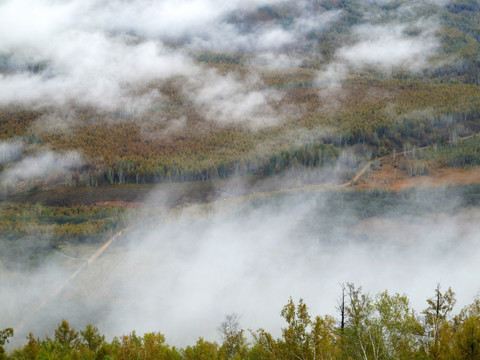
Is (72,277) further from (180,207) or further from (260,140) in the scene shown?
(260,140)

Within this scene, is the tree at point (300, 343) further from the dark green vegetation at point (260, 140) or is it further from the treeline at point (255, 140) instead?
the treeline at point (255, 140)

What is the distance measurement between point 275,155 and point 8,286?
313 ft

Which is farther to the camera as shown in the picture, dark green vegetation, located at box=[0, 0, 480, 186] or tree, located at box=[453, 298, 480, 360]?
dark green vegetation, located at box=[0, 0, 480, 186]

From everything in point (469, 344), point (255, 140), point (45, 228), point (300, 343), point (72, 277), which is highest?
point (255, 140)

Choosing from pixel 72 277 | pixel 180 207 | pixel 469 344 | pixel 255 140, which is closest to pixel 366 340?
pixel 469 344

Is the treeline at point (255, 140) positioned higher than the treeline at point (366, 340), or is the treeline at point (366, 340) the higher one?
the treeline at point (255, 140)

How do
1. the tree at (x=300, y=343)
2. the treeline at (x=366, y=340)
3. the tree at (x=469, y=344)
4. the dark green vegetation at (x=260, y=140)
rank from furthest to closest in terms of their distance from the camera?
the dark green vegetation at (x=260, y=140)
the tree at (x=300, y=343)
the treeline at (x=366, y=340)
the tree at (x=469, y=344)

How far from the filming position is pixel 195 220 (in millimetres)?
118812

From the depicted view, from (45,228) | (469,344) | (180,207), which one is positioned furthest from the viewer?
(180,207)

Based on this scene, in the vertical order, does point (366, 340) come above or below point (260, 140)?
below

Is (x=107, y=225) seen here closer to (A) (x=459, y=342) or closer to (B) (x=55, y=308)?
(B) (x=55, y=308)

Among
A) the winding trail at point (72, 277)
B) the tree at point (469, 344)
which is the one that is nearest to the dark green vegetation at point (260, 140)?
the winding trail at point (72, 277)

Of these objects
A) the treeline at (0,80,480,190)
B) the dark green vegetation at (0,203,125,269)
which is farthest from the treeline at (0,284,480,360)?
the treeline at (0,80,480,190)

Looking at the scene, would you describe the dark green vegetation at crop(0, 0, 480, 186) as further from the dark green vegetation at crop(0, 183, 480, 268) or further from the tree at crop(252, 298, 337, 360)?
the tree at crop(252, 298, 337, 360)
